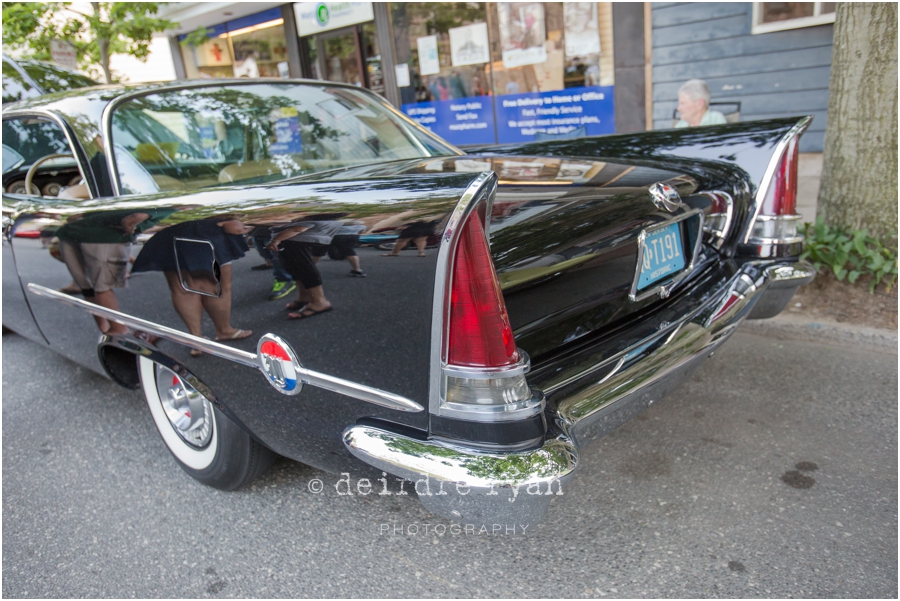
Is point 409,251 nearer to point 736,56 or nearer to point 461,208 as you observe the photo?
point 461,208

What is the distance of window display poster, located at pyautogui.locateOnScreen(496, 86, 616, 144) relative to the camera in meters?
7.81

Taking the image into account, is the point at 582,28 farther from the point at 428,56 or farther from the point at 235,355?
the point at 235,355

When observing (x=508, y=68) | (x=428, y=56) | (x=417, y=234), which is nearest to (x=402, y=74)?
(x=428, y=56)

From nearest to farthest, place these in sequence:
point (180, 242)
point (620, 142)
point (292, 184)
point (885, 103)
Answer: point (292, 184) < point (180, 242) < point (620, 142) < point (885, 103)

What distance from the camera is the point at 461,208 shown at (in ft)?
4.81

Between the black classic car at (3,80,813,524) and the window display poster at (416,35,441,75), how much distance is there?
622 cm

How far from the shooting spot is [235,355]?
203cm

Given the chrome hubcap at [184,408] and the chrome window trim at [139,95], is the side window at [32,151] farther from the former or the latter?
the chrome hubcap at [184,408]

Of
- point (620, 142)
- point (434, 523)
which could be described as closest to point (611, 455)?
point (434, 523)

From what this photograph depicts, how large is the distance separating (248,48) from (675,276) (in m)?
11.3

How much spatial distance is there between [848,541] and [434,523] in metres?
1.37

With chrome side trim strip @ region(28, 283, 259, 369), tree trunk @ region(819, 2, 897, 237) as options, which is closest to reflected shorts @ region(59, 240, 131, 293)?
chrome side trim strip @ region(28, 283, 259, 369)

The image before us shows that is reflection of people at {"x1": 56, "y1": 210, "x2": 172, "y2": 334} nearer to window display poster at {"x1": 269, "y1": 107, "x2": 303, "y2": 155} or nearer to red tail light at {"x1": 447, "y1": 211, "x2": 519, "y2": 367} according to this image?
window display poster at {"x1": 269, "y1": 107, "x2": 303, "y2": 155}

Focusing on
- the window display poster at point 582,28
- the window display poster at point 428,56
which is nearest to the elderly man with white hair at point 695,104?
the window display poster at point 582,28
